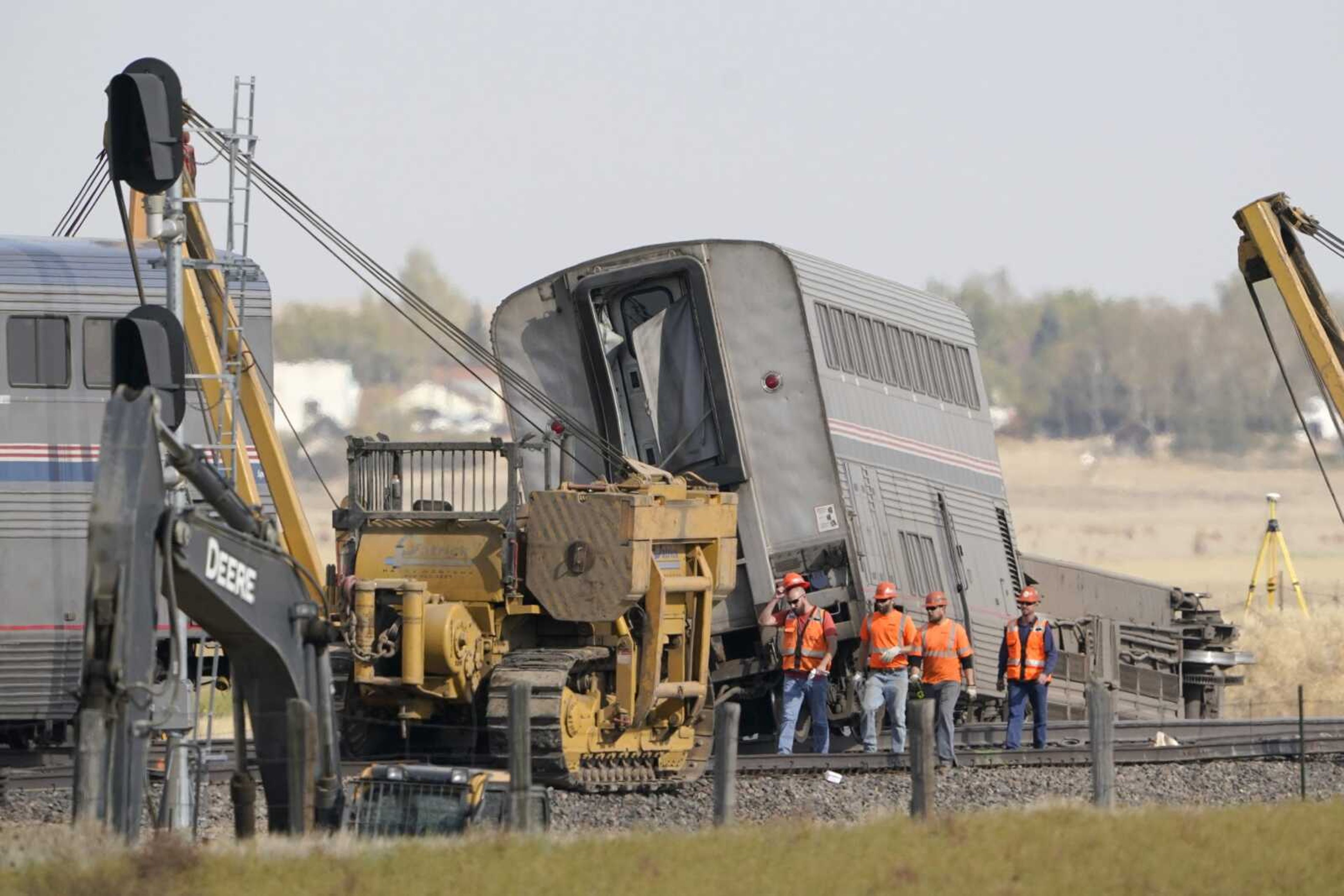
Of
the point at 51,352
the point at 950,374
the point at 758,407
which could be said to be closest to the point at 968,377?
the point at 950,374

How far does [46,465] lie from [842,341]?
755cm

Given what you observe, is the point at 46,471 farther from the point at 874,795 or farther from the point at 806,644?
the point at 874,795

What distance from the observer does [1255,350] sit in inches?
2484

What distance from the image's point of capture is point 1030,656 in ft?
68.5

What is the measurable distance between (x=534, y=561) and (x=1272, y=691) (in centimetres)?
1806

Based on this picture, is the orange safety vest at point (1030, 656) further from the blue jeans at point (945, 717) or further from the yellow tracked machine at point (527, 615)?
the yellow tracked machine at point (527, 615)

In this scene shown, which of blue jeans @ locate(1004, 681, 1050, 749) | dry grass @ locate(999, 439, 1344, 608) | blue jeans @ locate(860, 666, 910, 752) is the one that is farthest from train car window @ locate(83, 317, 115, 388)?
dry grass @ locate(999, 439, 1344, 608)

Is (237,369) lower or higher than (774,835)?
higher

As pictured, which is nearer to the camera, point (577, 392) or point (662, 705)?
point (662, 705)

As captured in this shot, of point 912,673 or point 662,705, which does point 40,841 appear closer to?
point 662,705

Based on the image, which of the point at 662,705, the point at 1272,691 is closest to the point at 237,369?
the point at 662,705

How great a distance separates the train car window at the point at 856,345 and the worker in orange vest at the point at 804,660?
2.55 meters

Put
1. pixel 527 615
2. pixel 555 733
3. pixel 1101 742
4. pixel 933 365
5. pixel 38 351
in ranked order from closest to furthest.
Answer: pixel 1101 742 → pixel 555 733 → pixel 527 615 → pixel 38 351 → pixel 933 365

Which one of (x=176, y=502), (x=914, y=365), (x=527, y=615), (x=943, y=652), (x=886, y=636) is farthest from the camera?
(x=914, y=365)
